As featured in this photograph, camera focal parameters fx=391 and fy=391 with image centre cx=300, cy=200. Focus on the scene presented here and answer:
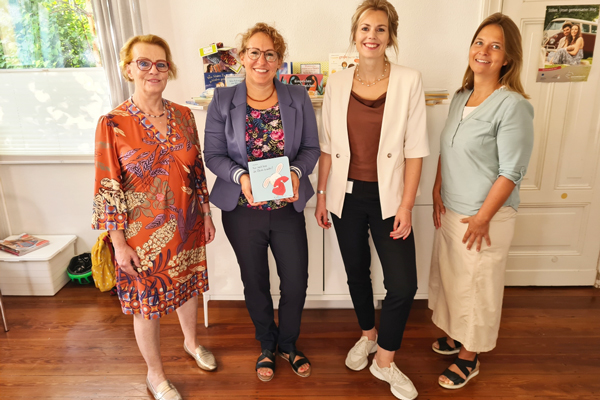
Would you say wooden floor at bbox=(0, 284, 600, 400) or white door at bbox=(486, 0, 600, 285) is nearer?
wooden floor at bbox=(0, 284, 600, 400)

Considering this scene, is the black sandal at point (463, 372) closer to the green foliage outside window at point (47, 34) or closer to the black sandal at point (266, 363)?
the black sandal at point (266, 363)

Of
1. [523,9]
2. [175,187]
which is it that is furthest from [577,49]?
[175,187]

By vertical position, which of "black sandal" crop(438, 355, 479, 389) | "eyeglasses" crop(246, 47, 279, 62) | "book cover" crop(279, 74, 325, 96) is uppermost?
"eyeglasses" crop(246, 47, 279, 62)

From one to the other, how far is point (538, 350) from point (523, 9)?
6.82ft

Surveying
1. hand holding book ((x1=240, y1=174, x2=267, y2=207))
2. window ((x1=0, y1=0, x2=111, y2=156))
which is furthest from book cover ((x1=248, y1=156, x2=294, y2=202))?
window ((x1=0, y1=0, x2=111, y2=156))

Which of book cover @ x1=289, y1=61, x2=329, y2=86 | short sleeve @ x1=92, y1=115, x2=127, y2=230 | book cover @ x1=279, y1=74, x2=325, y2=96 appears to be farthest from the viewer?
book cover @ x1=289, y1=61, x2=329, y2=86

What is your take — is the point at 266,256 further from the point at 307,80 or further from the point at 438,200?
the point at 307,80

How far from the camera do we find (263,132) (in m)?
1.73

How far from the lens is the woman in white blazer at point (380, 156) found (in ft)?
5.49

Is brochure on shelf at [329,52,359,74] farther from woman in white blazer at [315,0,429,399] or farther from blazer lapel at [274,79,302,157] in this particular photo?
blazer lapel at [274,79,302,157]

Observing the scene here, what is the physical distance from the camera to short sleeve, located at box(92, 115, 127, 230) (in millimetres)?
1527

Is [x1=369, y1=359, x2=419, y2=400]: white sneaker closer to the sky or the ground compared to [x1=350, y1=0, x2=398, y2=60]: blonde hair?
closer to the ground

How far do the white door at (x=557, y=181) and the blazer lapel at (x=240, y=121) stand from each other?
1827 millimetres

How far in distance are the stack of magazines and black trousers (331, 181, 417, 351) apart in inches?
93.7
